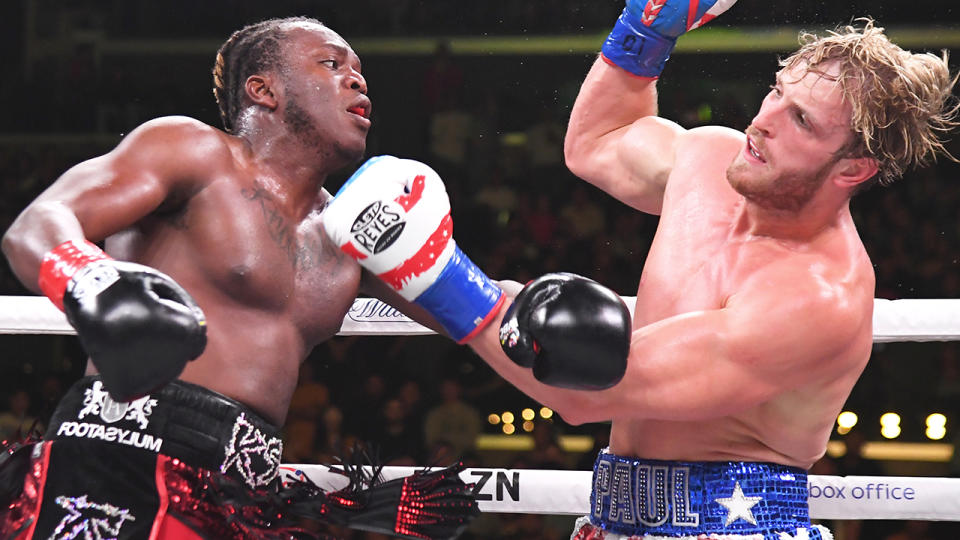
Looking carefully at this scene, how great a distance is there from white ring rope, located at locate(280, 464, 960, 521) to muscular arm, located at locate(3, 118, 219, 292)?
87 cm

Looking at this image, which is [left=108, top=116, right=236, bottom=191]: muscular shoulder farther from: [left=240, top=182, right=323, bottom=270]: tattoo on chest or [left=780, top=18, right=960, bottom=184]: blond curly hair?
[left=780, top=18, right=960, bottom=184]: blond curly hair

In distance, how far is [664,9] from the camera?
2.03 meters

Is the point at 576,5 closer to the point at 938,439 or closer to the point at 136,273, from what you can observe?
the point at 938,439

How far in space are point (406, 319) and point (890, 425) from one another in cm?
321

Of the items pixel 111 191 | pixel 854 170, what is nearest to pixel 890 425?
pixel 854 170

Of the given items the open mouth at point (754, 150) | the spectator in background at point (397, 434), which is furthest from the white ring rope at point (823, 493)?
the spectator in background at point (397, 434)

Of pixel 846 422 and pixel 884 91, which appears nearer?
pixel 884 91

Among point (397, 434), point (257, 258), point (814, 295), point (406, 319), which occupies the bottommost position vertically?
point (397, 434)

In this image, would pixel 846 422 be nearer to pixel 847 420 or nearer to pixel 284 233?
pixel 847 420

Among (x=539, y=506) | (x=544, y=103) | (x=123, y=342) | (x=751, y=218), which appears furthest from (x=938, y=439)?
(x=123, y=342)

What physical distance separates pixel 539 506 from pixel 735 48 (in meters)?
3.20

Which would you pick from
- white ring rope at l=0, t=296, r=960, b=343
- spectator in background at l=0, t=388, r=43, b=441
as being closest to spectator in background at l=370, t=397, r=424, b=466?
spectator in background at l=0, t=388, r=43, b=441

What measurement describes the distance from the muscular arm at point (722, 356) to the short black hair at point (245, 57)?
2.38ft

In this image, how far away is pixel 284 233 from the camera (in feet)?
6.00
